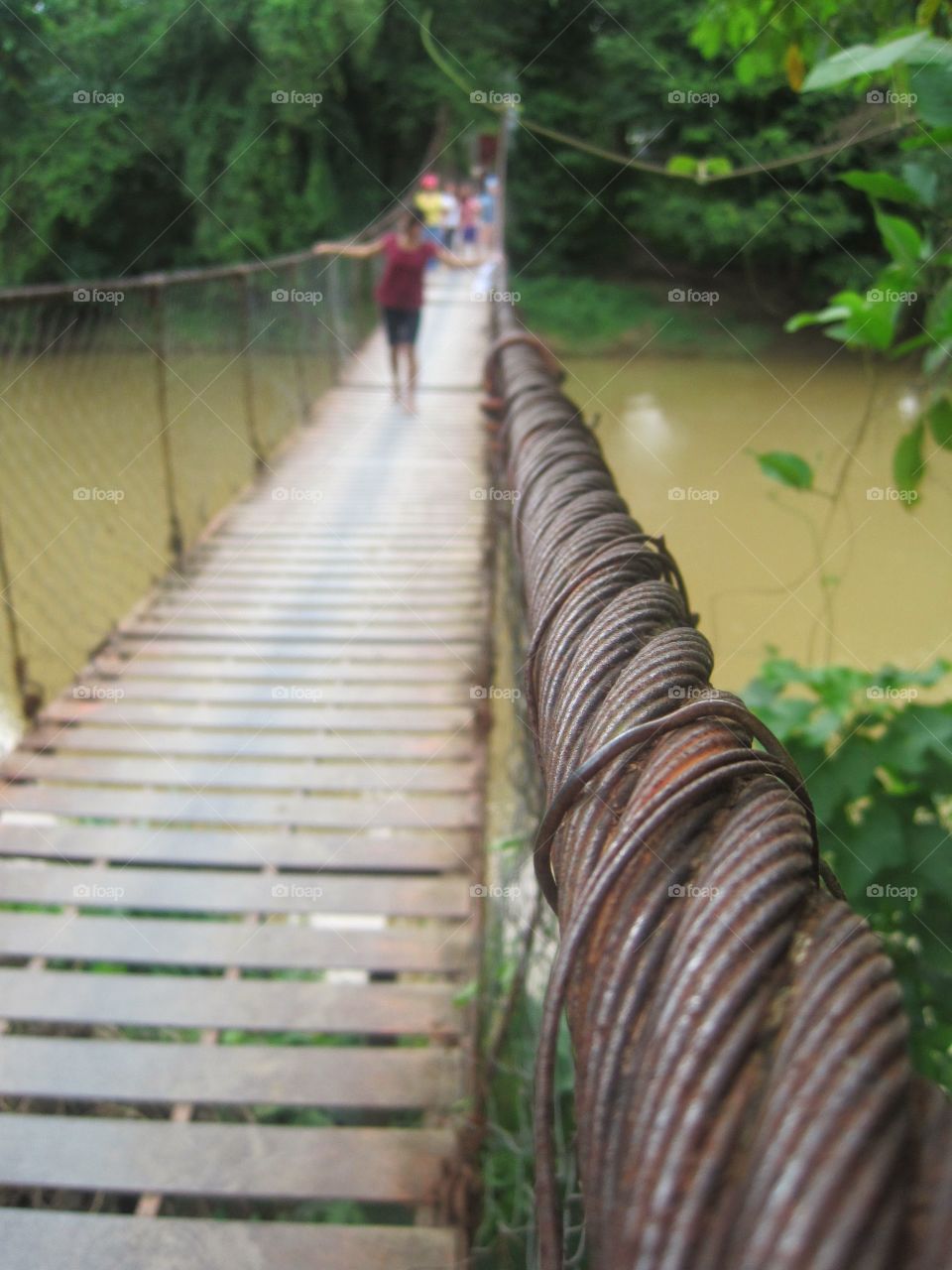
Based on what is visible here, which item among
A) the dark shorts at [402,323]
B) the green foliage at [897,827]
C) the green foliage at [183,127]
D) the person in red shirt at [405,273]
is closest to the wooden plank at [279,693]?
the green foliage at [897,827]

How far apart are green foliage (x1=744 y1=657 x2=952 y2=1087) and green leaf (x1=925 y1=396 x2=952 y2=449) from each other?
1.47ft

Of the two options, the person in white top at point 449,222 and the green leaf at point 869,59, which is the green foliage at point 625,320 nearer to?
the person in white top at point 449,222

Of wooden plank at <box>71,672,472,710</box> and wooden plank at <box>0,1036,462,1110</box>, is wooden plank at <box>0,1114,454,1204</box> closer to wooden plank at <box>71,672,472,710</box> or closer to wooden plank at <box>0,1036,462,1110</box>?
wooden plank at <box>0,1036,462,1110</box>

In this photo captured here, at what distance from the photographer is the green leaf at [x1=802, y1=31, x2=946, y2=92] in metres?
0.84

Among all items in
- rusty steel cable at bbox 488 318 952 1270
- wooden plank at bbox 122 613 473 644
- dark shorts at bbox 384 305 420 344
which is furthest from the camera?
dark shorts at bbox 384 305 420 344

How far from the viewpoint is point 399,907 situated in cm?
179

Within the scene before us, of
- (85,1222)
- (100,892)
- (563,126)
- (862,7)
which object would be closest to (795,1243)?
(85,1222)

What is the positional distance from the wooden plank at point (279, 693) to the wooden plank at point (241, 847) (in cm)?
46

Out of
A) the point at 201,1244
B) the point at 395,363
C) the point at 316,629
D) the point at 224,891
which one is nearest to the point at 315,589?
the point at 316,629

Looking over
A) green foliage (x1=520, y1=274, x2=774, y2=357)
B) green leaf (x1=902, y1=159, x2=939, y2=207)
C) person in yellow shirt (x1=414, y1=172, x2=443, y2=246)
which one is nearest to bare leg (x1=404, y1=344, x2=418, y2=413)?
green leaf (x1=902, y1=159, x2=939, y2=207)

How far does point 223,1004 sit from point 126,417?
4746 millimetres

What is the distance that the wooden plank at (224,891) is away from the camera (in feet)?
5.78

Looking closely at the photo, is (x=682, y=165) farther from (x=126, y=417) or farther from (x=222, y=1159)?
(x=126, y=417)

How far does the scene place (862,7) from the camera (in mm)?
1723
